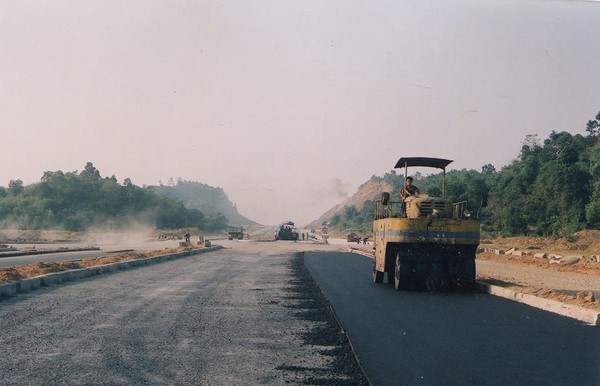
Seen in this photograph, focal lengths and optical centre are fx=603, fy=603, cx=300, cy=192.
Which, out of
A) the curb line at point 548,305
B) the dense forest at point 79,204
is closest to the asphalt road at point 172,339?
the curb line at point 548,305

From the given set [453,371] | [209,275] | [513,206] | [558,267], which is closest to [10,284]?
[209,275]

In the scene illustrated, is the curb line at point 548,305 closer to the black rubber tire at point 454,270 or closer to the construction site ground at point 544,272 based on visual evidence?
the construction site ground at point 544,272

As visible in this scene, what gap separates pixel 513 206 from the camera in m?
60.3

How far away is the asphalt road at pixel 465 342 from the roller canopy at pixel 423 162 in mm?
5439

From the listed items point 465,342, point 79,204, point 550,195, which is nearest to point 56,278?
point 465,342

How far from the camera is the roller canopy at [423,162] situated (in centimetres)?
1888

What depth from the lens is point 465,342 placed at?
8984 millimetres

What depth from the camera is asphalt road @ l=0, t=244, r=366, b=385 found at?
686 cm

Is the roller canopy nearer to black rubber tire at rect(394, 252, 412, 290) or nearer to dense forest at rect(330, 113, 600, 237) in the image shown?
black rubber tire at rect(394, 252, 412, 290)

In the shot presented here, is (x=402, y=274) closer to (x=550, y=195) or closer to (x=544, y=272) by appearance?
(x=544, y=272)

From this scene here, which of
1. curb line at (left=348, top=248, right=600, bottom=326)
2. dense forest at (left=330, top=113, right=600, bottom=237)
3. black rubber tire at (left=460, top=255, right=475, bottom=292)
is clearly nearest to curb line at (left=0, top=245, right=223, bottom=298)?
black rubber tire at (left=460, top=255, right=475, bottom=292)

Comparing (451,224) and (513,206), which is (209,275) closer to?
(451,224)

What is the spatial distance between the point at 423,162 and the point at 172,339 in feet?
40.4

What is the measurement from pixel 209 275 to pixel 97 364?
14.4 meters
